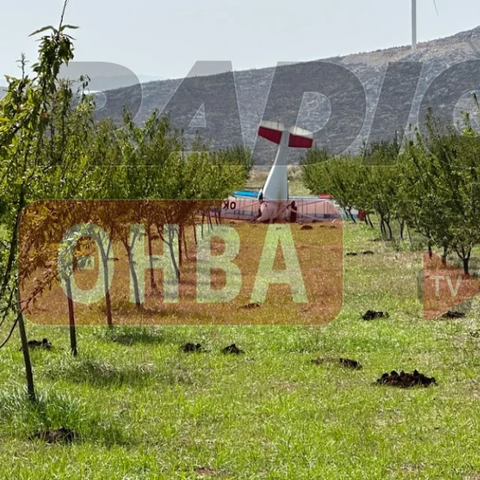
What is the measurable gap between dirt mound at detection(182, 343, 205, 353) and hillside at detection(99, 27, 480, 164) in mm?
104477

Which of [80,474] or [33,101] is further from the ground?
[33,101]

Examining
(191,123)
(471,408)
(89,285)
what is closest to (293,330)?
(471,408)

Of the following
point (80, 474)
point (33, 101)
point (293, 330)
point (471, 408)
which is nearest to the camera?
point (33, 101)

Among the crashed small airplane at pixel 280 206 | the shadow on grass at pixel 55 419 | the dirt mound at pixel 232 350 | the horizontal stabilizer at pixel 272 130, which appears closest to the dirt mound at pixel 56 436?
the shadow on grass at pixel 55 419

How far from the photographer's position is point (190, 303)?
1883 cm

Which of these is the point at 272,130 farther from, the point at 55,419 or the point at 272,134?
the point at 55,419

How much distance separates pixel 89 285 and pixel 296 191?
60.7 metres

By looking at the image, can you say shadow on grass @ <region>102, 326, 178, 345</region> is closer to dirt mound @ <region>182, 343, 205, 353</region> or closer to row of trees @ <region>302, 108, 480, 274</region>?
dirt mound @ <region>182, 343, 205, 353</region>

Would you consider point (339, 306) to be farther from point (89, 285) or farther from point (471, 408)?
point (471, 408)

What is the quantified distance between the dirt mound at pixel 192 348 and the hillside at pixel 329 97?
343 feet

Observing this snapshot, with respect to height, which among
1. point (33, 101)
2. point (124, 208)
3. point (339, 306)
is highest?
point (33, 101)

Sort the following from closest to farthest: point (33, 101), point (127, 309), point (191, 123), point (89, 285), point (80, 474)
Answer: point (33, 101) < point (80, 474) < point (127, 309) < point (89, 285) < point (191, 123)

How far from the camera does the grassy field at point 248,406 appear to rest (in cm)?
779

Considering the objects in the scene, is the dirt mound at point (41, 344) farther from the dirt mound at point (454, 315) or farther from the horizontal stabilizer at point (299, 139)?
the horizontal stabilizer at point (299, 139)
